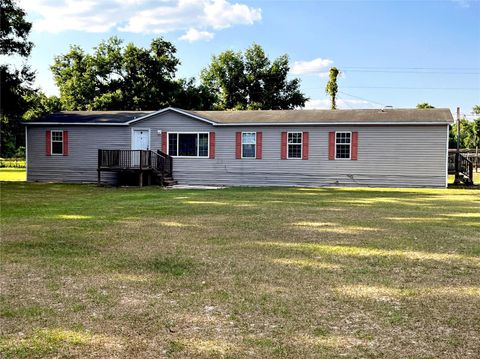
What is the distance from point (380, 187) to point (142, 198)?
10817mm

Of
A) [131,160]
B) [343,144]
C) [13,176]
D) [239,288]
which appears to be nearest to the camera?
[239,288]

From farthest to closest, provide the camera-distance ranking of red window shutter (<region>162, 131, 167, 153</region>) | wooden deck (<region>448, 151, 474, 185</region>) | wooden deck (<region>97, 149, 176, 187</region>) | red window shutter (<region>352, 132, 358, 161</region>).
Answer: red window shutter (<region>162, 131, 167, 153</region>) → wooden deck (<region>448, 151, 474, 185</region>) → wooden deck (<region>97, 149, 176, 187</region>) → red window shutter (<region>352, 132, 358, 161</region>)

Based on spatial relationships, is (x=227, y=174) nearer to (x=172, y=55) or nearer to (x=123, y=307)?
(x=123, y=307)

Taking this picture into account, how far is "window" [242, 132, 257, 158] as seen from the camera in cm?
2205

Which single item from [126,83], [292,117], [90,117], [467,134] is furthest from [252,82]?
[467,134]

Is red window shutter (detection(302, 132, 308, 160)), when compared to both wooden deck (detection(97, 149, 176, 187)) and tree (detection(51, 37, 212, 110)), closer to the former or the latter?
wooden deck (detection(97, 149, 176, 187))

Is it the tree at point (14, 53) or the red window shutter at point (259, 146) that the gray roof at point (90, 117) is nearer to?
the tree at point (14, 53)

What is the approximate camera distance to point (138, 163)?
21.9 metres

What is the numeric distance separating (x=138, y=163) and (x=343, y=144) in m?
9.33

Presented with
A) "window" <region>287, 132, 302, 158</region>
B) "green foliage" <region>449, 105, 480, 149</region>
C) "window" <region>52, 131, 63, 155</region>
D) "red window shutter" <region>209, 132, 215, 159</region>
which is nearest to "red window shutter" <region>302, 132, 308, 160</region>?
"window" <region>287, 132, 302, 158</region>

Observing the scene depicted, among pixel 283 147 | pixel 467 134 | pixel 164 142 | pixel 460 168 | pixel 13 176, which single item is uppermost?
pixel 467 134

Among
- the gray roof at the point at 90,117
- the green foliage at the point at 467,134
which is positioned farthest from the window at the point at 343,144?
the green foliage at the point at 467,134

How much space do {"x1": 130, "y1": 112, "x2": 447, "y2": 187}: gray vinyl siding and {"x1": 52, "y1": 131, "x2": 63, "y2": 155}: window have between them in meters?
4.11

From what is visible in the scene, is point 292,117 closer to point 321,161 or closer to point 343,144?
point 321,161
